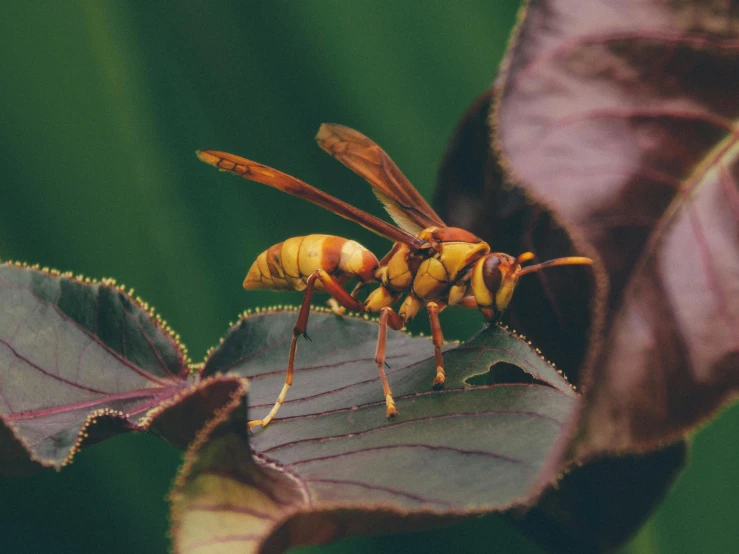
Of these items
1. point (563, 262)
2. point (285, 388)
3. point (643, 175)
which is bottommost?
point (285, 388)

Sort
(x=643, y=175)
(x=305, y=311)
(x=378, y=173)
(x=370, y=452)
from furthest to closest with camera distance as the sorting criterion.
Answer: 1. (x=378, y=173)
2. (x=305, y=311)
3. (x=370, y=452)
4. (x=643, y=175)

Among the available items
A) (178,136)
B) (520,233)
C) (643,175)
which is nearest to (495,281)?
(520,233)

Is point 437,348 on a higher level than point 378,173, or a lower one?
lower

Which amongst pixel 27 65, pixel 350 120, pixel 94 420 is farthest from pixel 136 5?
pixel 94 420

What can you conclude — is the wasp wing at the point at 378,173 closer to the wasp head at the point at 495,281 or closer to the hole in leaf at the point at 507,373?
the wasp head at the point at 495,281

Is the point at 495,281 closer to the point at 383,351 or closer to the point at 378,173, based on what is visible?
the point at 383,351

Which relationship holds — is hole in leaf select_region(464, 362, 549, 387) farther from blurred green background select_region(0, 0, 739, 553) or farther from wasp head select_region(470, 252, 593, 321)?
blurred green background select_region(0, 0, 739, 553)

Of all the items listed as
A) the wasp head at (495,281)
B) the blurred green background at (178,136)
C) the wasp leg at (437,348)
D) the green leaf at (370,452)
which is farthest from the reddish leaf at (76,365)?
the blurred green background at (178,136)

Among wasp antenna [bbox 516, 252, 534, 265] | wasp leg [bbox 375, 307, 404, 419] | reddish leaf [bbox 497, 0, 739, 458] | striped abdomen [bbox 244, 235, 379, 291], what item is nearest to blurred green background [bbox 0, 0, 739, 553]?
striped abdomen [bbox 244, 235, 379, 291]
